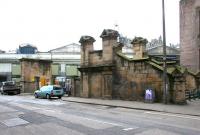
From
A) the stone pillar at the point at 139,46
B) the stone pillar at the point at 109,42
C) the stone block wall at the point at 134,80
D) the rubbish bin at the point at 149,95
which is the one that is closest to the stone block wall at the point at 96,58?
the stone pillar at the point at 109,42

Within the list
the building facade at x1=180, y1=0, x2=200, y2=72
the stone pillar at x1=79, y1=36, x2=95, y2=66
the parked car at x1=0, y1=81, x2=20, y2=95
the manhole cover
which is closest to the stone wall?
the stone pillar at x1=79, y1=36, x2=95, y2=66

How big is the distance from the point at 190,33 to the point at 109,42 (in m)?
17.7

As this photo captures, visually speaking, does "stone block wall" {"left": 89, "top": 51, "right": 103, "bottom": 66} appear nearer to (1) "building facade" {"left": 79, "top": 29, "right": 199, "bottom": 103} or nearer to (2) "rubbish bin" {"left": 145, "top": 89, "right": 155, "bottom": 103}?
(1) "building facade" {"left": 79, "top": 29, "right": 199, "bottom": 103}

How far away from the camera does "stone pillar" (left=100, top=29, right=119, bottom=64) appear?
31.7 metres

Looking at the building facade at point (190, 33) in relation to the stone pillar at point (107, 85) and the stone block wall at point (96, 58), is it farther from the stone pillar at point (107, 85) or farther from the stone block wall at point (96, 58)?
the stone pillar at point (107, 85)

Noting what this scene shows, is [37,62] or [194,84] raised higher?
[37,62]

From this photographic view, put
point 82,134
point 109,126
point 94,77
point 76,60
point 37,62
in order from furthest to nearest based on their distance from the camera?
point 76,60 < point 37,62 < point 94,77 < point 109,126 < point 82,134

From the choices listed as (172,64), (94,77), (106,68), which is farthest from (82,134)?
(94,77)

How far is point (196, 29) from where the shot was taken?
4484cm

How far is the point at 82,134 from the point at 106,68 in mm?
20182

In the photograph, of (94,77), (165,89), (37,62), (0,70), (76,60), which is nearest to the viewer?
(165,89)

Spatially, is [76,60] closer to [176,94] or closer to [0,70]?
[0,70]

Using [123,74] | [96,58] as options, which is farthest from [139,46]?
[123,74]

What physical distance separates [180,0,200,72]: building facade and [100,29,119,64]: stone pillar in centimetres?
1604
